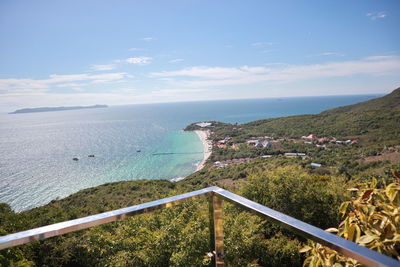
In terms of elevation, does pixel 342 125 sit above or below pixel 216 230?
below

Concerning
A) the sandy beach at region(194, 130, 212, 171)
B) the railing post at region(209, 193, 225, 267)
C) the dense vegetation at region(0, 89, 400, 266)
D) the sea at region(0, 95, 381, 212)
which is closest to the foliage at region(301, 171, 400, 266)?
the dense vegetation at region(0, 89, 400, 266)

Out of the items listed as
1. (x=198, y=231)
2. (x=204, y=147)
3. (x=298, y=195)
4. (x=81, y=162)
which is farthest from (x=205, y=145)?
(x=198, y=231)

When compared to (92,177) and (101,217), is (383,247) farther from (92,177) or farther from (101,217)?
(92,177)

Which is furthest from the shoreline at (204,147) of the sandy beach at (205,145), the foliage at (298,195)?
the foliage at (298,195)

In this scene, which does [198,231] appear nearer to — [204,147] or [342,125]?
[204,147]

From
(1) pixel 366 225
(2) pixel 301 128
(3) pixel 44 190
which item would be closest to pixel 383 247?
(1) pixel 366 225

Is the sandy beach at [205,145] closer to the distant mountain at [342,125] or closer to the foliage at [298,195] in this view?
the distant mountain at [342,125]

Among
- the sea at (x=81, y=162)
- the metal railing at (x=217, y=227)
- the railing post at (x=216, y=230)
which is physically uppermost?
the metal railing at (x=217, y=227)

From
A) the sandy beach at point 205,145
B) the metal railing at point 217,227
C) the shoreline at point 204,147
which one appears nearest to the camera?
the metal railing at point 217,227
